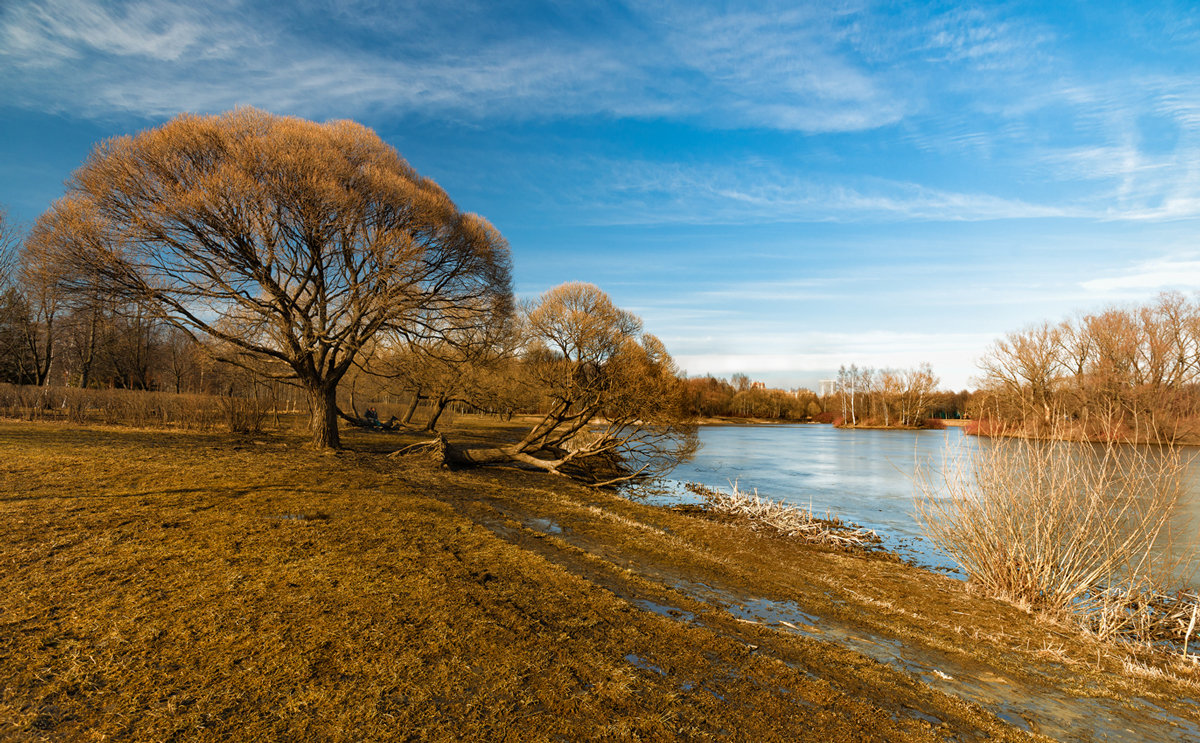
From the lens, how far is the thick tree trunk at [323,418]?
15430mm

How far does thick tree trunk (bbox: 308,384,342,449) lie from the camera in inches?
607

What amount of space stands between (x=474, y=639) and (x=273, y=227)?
13.1 metres

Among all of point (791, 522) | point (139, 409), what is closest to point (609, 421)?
point (791, 522)

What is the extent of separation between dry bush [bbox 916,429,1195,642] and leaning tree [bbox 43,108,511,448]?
1280 cm

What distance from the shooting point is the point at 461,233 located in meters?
16.6

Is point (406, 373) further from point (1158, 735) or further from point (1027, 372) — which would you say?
point (1158, 735)

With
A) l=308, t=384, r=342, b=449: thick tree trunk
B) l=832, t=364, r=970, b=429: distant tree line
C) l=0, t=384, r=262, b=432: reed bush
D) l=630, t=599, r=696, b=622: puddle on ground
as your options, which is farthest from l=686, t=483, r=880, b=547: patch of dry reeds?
l=832, t=364, r=970, b=429: distant tree line

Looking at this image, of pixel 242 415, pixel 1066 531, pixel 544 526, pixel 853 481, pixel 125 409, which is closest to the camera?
pixel 1066 531

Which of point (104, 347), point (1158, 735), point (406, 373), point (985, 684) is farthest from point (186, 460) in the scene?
point (104, 347)

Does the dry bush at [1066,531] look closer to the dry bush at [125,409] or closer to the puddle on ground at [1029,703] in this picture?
the puddle on ground at [1029,703]

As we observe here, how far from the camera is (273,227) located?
1381 cm

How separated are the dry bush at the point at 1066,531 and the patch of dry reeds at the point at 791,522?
3.04m

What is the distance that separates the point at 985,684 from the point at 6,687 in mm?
6866

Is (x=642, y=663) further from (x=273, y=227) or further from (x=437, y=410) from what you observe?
(x=437, y=410)
